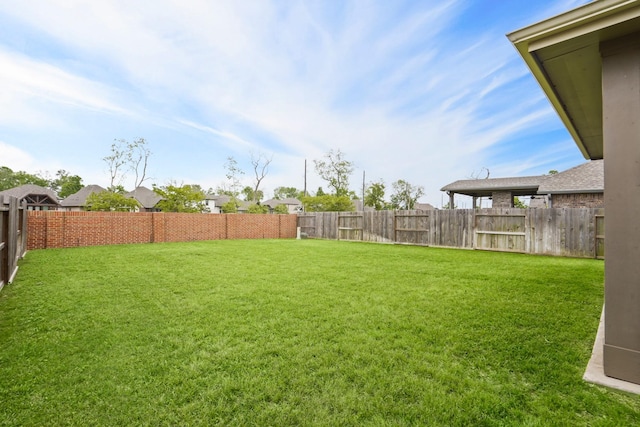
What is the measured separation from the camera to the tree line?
19.6 m

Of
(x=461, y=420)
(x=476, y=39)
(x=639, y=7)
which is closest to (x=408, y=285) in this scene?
(x=461, y=420)

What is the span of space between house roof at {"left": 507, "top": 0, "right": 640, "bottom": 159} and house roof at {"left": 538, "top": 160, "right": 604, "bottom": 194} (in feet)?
41.9

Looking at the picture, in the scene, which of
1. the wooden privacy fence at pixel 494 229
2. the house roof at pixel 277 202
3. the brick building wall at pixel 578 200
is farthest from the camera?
the house roof at pixel 277 202

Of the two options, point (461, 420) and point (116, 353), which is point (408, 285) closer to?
point (461, 420)

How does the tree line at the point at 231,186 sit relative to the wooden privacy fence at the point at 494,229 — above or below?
above

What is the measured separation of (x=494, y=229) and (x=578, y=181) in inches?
314

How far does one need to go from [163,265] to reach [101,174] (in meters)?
27.9

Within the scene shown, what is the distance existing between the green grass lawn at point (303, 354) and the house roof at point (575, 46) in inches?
95.7

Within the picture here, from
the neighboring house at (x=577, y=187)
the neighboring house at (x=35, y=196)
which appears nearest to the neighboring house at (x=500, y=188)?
the neighboring house at (x=577, y=187)

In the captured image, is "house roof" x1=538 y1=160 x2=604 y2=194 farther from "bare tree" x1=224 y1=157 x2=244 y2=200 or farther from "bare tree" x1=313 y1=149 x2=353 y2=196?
"bare tree" x1=224 y1=157 x2=244 y2=200

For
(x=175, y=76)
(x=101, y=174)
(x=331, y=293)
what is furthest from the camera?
(x=101, y=174)

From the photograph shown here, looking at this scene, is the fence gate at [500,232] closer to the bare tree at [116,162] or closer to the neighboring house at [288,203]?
the bare tree at [116,162]

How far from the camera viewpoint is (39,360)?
2197 mm

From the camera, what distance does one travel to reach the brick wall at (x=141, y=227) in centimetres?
1007
